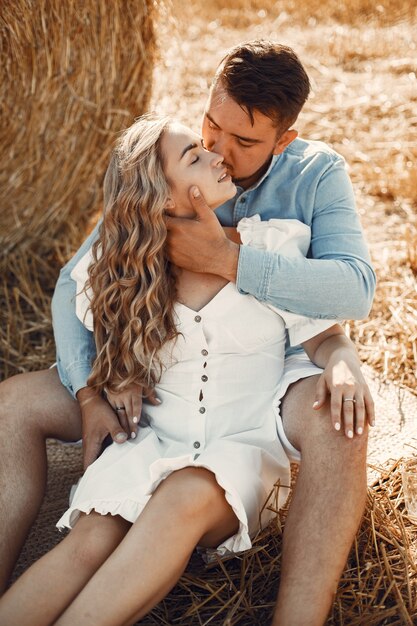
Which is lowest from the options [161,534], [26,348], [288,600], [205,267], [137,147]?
[26,348]

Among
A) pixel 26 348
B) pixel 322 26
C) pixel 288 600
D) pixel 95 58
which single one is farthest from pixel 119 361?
pixel 322 26

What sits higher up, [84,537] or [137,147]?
[137,147]

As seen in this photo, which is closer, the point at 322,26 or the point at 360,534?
the point at 360,534

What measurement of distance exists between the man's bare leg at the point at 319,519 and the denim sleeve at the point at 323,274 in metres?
0.28

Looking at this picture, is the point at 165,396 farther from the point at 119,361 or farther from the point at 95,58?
the point at 95,58

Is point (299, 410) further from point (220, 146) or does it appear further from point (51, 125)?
point (51, 125)

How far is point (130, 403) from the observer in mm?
2107

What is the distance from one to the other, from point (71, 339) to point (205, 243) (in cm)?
47

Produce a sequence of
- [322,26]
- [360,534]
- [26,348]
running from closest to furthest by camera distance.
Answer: [360,534]
[26,348]
[322,26]

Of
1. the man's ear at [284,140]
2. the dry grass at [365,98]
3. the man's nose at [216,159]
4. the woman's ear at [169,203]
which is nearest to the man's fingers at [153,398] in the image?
the woman's ear at [169,203]

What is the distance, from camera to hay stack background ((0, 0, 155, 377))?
10.7 feet

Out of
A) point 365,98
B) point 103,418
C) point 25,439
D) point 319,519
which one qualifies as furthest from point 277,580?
point 365,98

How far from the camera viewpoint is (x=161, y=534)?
172 centimetres

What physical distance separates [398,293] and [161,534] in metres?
1.89
